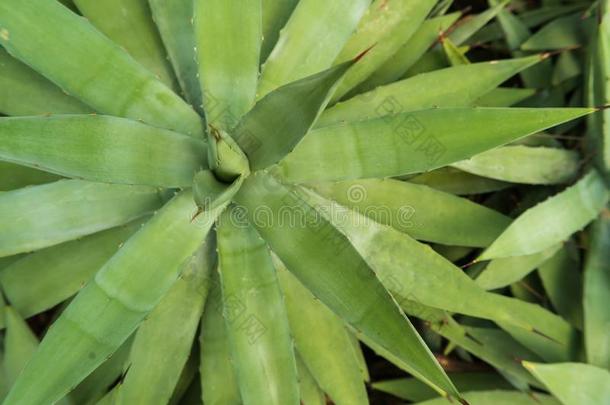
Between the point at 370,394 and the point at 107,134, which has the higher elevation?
the point at 107,134

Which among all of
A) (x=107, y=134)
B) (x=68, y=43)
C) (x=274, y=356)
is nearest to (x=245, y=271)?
(x=274, y=356)

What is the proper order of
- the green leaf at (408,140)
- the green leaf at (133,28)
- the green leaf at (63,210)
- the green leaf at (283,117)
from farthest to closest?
the green leaf at (133,28) < the green leaf at (63,210) < the green leaf at (408,140) < the green leaf at (283,117)

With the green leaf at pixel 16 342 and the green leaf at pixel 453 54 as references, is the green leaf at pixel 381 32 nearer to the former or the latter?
the green leaf at pixel 453 54

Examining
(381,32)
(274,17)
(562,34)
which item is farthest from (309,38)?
(562,34)

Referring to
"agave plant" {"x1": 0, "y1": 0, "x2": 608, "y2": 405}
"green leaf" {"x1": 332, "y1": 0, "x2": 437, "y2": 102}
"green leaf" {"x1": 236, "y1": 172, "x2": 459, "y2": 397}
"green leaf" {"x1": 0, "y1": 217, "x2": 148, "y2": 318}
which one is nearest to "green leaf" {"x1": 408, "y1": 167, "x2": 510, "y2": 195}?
"agave plant" {"x1": 0, "y1": 0, "x2": 608, "y2": 405}

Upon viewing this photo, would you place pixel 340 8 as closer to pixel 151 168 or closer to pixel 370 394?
pixel 151 168

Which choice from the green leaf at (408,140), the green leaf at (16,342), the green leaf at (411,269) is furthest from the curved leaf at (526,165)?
the green leaf at (16,342)
